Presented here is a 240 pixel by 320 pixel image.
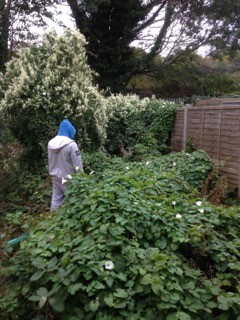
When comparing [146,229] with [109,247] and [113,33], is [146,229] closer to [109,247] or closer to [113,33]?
[109,247]

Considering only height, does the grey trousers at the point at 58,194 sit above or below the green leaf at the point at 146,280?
below

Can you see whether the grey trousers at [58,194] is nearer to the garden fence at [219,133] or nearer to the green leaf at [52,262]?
the green leaf at [52,262]

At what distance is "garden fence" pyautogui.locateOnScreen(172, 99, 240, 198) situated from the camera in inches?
268

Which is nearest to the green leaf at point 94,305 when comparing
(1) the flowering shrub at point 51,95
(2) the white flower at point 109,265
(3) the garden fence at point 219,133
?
(2) the white flower at point 109,265

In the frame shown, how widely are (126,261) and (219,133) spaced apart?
478 centimetres

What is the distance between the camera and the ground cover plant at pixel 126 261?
2.88m

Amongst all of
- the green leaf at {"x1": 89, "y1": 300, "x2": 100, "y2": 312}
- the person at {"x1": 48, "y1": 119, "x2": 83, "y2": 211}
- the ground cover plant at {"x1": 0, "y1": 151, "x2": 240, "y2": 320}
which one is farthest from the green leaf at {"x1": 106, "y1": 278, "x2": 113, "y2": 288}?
the person at {"x1": 48, "y1": 119, "x2": 83, "y2": 211}

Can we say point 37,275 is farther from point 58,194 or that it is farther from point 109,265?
point 58,194

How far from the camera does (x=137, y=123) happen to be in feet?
36.6

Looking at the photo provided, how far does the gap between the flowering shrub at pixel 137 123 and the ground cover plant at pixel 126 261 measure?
Result: 6.27 m

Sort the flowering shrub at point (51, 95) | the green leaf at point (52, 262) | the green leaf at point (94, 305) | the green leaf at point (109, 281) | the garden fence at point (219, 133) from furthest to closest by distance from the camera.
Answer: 1. the flowering shrub at point (51, 95)
2. the garden fence at point (219, 133)
3. the green leaf at point (52, 262)
4. the green leaf at point (109, 281)
5. the green leaf at point (94, 305)

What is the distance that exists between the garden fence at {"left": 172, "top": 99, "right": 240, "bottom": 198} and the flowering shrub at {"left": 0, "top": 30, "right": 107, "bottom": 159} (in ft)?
6.49

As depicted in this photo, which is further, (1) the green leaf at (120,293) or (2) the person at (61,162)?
(2) the person at (61,162)

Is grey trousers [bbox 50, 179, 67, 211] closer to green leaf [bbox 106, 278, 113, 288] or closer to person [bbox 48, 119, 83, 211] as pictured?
person [bbox 48, 119, 83, 211]
